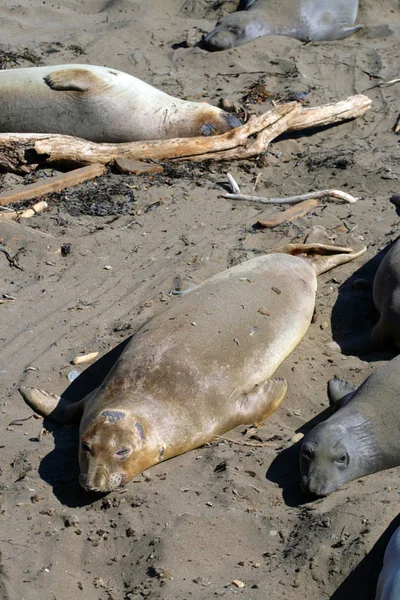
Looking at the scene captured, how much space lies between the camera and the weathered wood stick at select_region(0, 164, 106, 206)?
7.13 meters

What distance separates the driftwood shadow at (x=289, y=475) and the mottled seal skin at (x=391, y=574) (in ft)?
2.78

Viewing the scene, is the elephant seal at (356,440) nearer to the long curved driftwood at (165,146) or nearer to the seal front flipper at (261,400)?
the seal front flipper at (261,400)

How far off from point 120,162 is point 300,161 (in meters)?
1.79

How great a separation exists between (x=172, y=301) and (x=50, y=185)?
238 cm

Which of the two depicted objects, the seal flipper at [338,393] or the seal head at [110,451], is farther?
the seal flipper at [338,393]

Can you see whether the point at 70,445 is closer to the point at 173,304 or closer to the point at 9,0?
the point at 173,304

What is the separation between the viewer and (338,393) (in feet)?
15.4

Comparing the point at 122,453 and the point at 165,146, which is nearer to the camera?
the point at 122,453

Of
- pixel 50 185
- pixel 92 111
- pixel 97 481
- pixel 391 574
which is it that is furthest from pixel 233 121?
pixel 391 574

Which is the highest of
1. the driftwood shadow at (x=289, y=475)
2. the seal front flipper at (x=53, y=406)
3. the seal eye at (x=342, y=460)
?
the seal front flipper at (x=53, y=406)

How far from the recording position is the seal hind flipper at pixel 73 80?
27.1 feet

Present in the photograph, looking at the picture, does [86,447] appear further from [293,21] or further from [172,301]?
[293,21]

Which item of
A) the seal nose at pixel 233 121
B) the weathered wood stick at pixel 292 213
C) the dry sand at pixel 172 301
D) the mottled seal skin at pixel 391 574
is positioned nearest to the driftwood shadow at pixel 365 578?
the dry sand at pixel 172 301

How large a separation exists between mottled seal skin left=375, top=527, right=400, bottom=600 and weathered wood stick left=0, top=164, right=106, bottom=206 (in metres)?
4.90
